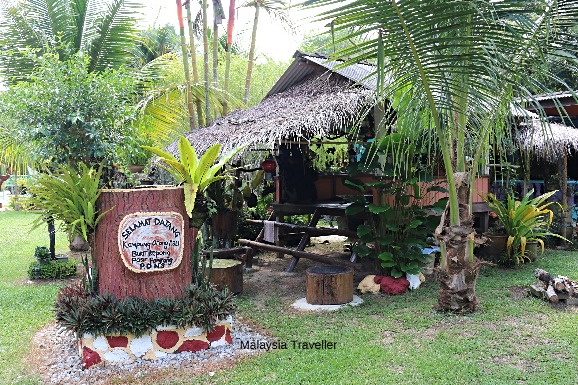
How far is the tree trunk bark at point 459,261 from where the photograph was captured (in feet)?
16.4

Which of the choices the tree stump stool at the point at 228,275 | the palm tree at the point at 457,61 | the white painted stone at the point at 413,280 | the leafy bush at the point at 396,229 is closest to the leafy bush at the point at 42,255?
the tree stump stool at the point at 228,275

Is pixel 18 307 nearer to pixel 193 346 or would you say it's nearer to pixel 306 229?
pixel 193 346

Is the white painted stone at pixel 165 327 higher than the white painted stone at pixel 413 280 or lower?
higher

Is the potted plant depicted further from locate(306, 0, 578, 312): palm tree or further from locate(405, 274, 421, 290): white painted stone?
locate(306, 0, 578, 312): palm tree

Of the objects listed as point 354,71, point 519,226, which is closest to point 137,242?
point 354,71

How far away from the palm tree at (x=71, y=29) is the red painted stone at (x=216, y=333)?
6.03 m

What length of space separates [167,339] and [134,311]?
0.39 meters

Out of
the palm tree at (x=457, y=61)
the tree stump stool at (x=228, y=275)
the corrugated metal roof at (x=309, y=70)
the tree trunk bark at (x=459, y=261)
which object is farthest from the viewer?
the corrugated metal roof at (x=309, y=70)

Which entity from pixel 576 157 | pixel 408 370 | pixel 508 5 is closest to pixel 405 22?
pixel 508 5

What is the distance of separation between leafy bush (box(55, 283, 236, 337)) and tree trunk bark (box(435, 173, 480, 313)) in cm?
224

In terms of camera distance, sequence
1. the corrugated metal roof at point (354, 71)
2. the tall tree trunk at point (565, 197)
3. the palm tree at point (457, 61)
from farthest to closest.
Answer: the tall tree trunk at point (565, 197)
the corrugated metal roof at point (354, 71)
the palm tree at point (457, 61)

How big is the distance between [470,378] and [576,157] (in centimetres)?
900

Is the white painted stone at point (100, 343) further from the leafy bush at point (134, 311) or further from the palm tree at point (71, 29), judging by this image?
the palm tree at point (71, 29)

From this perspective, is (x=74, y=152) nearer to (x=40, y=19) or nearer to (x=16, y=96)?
(x=16, y=96)
